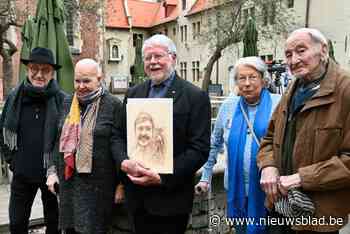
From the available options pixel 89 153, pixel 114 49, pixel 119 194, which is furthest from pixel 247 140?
pixel 114 49

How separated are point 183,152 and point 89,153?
0.71 meters

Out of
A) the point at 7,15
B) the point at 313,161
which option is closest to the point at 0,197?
the point at 313,161

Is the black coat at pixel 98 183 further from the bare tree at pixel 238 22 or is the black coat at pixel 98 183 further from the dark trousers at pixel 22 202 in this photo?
the bare tree at pixel 238 22

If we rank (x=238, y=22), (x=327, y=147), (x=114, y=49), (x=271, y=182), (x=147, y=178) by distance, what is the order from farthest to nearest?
(x=114, y=49) < (x=238, y=22) < (x=147, y=178) < (x=271, y=182) < (x=327, y=147)

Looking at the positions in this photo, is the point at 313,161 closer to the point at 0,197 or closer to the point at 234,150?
the point at 234,150

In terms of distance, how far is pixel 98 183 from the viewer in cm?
275

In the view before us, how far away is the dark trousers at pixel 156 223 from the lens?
256 centimetres

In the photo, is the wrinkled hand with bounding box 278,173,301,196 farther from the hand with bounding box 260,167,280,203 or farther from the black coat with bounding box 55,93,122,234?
the black coat with bounding box 55,93,122,234

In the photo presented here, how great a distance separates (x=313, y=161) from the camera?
211 centimetres

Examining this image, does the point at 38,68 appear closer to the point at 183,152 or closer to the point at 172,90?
the point at 172,90

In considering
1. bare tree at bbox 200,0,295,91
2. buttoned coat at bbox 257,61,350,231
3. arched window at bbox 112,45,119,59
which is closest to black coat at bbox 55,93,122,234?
buttoned coat at bbox 257,61,350,231

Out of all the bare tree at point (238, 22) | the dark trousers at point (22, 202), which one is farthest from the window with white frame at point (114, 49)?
the dark trousers at point (22, 202)

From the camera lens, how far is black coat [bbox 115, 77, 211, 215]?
8.10 feet

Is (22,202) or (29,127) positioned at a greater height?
(29,127)
